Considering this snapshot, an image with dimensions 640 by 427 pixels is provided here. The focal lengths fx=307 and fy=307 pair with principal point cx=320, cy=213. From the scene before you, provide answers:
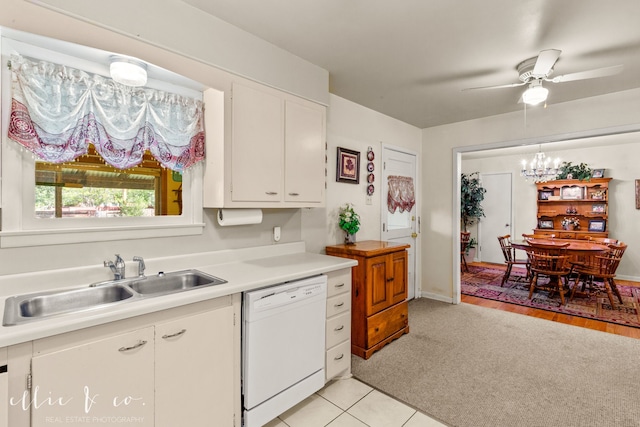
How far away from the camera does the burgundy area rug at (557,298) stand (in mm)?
3780

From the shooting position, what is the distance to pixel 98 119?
1.69 meters

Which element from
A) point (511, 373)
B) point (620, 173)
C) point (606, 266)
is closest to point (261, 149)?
point (511, 373)

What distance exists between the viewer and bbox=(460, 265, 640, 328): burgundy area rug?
12.4ft

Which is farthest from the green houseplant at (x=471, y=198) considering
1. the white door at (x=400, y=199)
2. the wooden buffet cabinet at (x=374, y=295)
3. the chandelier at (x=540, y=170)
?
the wooden buffet cabinet at (x=374, y=295)

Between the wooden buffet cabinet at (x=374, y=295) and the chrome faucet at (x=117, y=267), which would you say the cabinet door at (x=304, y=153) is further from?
the chrome faucet at (x=117, y=267)

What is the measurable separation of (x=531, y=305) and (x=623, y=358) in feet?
4.75

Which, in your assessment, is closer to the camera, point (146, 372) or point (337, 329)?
point (146, 372)

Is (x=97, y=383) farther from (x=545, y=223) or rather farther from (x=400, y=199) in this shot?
(x=545, y=223)

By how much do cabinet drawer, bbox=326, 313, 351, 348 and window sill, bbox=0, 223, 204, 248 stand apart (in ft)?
3.84

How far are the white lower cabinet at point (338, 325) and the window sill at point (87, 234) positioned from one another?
41.8 inches

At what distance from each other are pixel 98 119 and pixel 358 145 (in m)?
2.49

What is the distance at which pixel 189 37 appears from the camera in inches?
74.3

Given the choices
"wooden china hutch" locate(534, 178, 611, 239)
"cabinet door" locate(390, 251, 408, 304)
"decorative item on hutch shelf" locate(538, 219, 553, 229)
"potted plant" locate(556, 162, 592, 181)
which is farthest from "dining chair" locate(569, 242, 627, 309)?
"cabinet door" locate(390, 251, 408, 304)

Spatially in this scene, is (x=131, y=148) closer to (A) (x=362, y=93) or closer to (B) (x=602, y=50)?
(A) (x=362, y=93)
